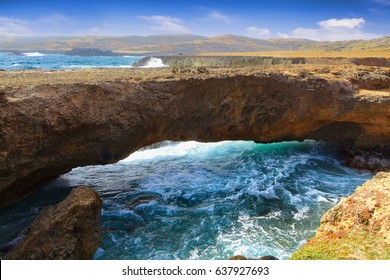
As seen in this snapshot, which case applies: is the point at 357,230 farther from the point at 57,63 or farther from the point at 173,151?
the point at 57,63

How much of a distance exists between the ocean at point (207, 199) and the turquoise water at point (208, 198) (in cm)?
3

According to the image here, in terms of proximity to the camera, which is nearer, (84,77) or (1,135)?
(1,135)

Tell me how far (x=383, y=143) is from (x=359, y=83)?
3479 mm

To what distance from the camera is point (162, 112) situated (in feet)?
41.7

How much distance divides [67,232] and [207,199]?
19.2 feet

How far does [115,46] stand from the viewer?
152750 millimetres

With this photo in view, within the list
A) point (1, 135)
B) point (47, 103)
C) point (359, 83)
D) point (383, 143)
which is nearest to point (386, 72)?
point (359, 83)

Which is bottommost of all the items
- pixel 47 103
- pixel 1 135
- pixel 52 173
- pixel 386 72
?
pixel 52 173

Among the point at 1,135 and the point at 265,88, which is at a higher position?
the point at 265,88

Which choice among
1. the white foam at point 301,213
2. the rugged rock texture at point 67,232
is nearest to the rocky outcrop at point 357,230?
the white foam at point 301,213

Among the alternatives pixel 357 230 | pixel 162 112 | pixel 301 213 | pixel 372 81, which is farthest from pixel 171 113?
pixel 372 81

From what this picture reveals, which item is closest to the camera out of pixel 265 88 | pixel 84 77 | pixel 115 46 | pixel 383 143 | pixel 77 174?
pixel 84 77

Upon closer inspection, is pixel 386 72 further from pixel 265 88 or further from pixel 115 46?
pixel 115 46

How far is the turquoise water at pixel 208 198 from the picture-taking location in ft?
33.4
